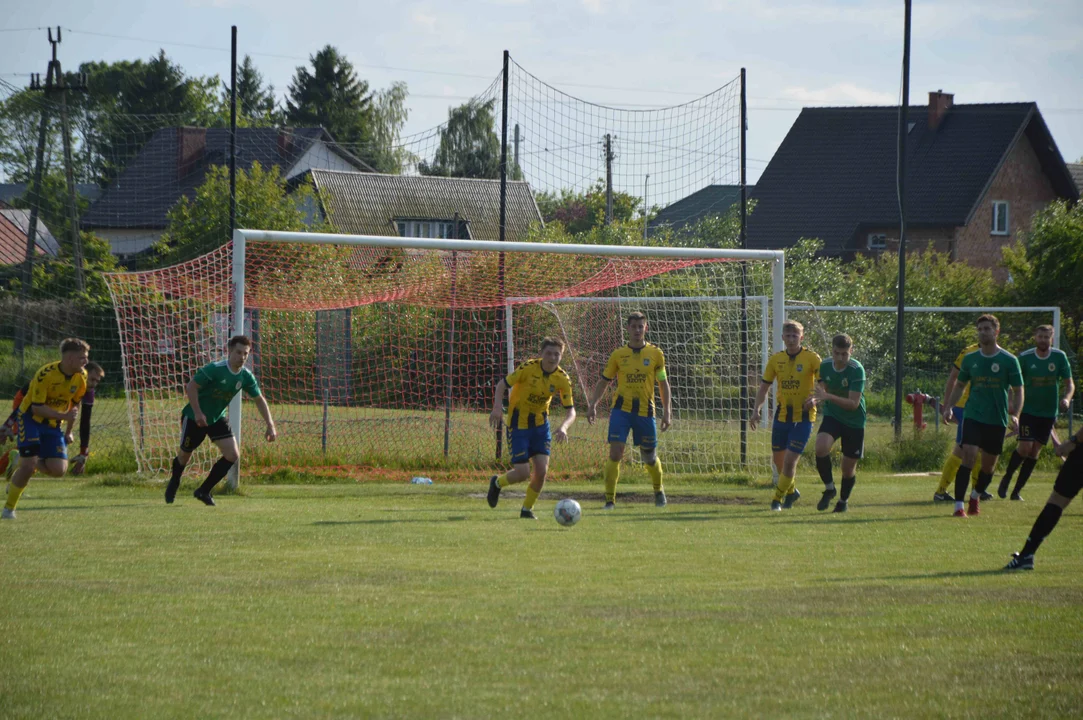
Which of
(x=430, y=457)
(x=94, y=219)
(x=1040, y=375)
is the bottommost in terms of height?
(x=430, y=457)

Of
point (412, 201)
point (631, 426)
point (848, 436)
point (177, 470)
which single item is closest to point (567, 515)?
point (631, 426)

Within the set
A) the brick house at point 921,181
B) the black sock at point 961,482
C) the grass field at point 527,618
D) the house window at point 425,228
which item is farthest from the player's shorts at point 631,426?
the house window at point 425,228

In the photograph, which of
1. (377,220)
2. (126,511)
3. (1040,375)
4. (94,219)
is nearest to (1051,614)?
(1040,375)

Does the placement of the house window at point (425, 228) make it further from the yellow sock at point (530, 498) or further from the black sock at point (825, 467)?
the yellow sock at point (530, 498)

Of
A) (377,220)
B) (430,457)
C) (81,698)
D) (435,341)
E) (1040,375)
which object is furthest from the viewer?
(377,220)

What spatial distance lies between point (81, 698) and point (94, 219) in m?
17.8

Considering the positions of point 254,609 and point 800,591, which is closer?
point 254,609

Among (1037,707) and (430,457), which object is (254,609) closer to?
(1037,707)

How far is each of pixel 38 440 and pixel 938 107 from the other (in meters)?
43.5

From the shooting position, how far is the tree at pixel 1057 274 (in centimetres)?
2444

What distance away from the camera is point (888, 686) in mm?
5242

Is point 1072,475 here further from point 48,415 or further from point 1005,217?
point 1005,217

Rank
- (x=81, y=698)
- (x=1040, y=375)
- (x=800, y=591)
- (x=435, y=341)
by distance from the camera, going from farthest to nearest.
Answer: (x=435, y=341)
(x=1040, y=375)
(x=800, y=591)
(x=81, y=698)

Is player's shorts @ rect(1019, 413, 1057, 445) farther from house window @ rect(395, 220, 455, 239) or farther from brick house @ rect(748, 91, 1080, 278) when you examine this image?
house window @ rect(395, 220, 455, 239)
